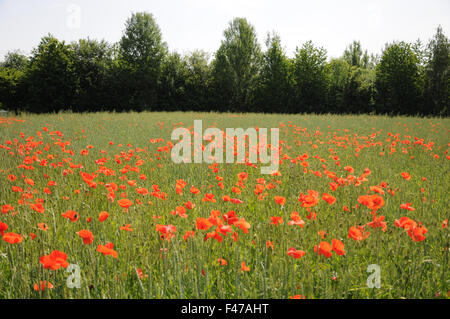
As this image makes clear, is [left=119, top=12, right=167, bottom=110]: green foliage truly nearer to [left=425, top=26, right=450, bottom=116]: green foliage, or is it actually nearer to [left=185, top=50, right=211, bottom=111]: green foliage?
[left=185, top=50, right=211, bottom=111]: green foliage

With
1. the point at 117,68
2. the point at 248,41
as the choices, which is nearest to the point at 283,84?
the point at 248,41

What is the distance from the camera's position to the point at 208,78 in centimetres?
3441

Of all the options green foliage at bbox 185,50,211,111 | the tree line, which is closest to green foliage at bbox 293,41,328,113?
the tree line

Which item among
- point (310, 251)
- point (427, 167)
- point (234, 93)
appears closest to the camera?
point (310, 251)

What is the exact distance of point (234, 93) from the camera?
1307 inches

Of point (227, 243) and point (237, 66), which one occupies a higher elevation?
point (237, 66)

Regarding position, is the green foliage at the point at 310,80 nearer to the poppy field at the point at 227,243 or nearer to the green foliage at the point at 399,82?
the green foliage at the point at 399,82

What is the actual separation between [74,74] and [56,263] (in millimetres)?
35560

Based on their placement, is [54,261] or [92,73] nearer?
[54,261]

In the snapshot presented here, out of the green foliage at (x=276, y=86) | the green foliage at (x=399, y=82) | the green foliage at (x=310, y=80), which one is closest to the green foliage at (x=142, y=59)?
the green foliage at (x=276, y=86)

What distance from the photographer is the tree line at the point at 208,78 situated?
26797 mm

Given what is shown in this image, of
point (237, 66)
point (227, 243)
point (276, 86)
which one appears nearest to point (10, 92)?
point (237, 66)

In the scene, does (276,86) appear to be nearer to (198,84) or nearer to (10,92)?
(198,84)

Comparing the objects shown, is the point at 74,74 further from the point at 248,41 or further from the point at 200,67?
the point at 248,41
